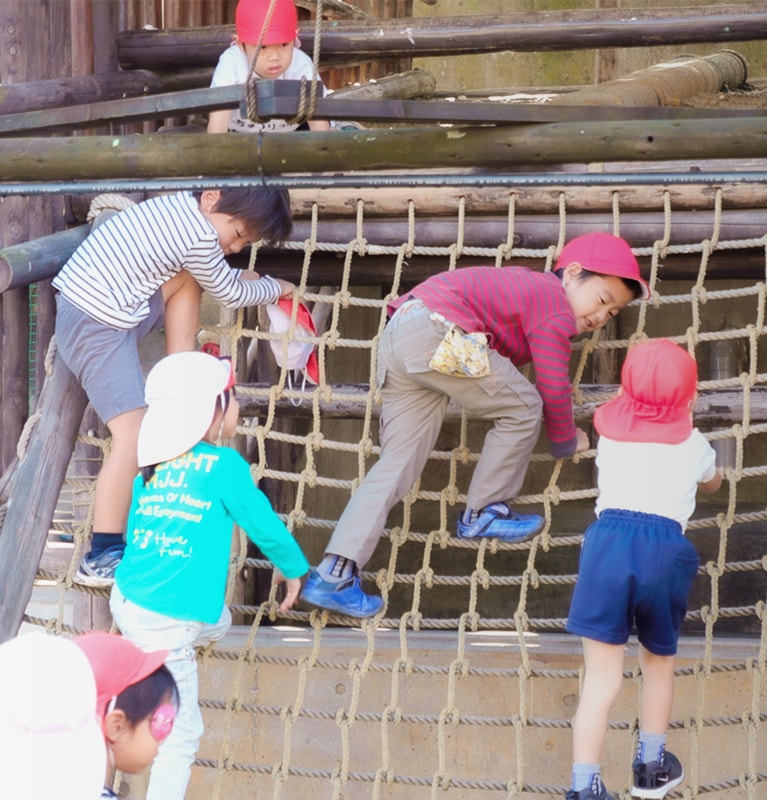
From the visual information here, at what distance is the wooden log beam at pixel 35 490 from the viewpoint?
3.00 meters

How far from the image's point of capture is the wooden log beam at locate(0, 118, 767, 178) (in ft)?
6.87

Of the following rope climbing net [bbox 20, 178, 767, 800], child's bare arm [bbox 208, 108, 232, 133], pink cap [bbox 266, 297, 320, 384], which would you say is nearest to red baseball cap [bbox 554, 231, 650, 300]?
rope climbing net [bbox 20, 178, 767, 800]

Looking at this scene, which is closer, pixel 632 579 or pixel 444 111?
pixel 444 111

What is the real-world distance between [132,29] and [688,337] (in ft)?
9.12

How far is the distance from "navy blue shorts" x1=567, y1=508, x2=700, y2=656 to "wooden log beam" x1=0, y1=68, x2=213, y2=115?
2096mm

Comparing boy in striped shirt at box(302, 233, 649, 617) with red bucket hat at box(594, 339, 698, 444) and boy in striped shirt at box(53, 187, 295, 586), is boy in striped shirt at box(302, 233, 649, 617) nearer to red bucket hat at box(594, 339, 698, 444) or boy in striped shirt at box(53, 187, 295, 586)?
red bucket hat at box(594, 339, 698, 444)

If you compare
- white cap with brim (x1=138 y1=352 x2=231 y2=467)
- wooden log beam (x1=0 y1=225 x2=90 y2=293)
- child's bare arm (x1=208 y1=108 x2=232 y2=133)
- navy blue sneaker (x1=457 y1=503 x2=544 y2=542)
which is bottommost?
navy blue sneaker (x1=457 y1=503 x2=544 y2=542)

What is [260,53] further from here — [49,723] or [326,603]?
[49,723]

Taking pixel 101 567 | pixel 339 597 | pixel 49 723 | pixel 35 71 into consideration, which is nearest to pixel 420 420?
Answer: pixel 339 597

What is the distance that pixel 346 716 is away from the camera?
331 centimetres

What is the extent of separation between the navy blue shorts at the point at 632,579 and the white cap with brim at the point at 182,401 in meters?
0.90

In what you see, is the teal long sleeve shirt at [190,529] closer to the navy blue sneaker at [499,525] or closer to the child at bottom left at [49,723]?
the navy blue sneaker at [499,525]

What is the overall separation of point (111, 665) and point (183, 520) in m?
0.90

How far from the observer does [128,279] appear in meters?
3.27
